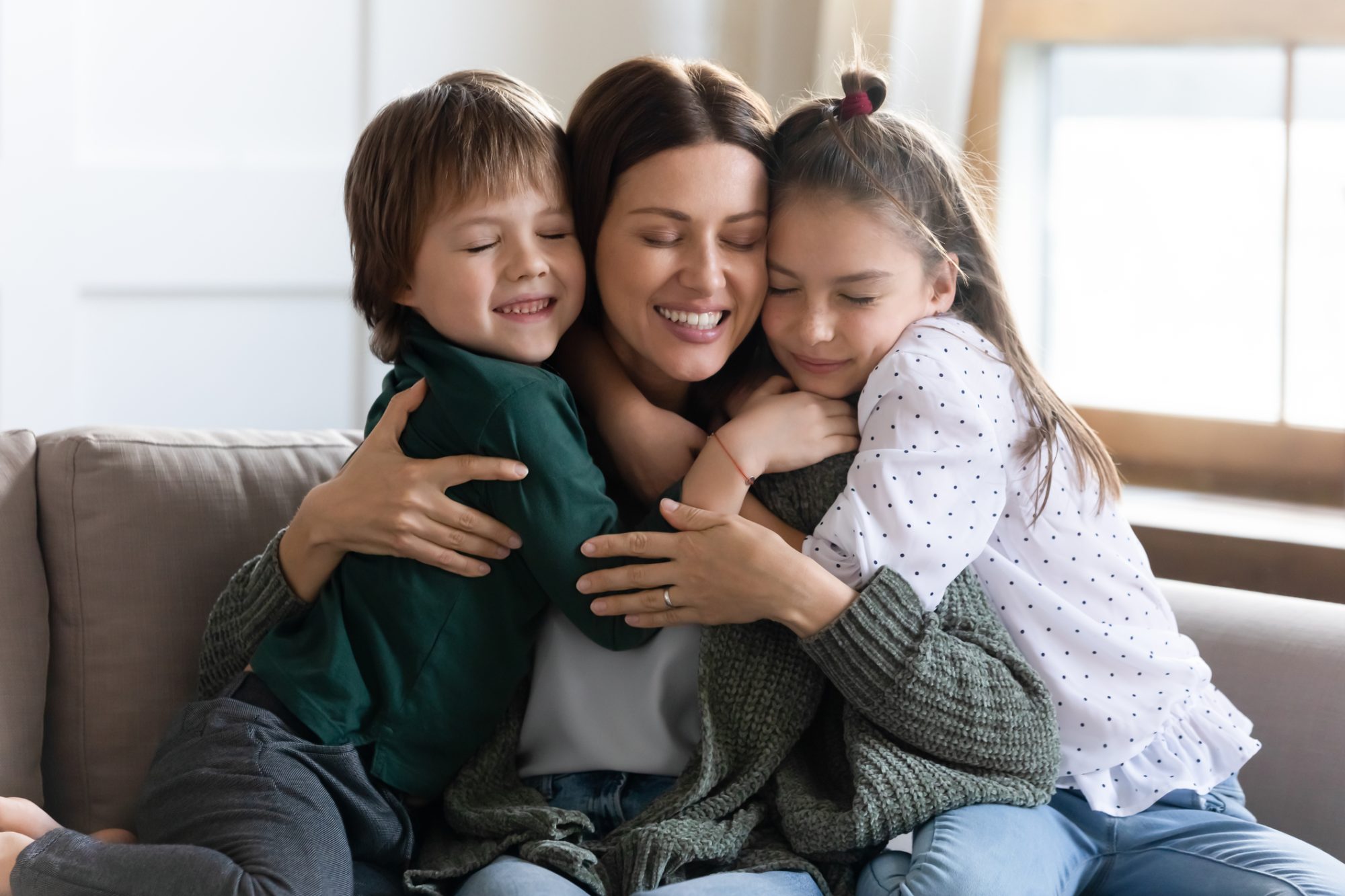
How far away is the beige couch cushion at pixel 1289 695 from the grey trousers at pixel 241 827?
99cm

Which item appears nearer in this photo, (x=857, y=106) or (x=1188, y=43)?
(x=857, y=106)

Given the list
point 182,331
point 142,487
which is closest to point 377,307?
point 142,487

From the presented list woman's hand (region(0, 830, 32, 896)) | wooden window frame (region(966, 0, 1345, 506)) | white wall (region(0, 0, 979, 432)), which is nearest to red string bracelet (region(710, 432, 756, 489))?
woman's hand (region(0, 830, 32, 896))

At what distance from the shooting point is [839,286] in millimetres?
1326

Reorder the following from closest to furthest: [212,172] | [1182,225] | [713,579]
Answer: [713,579]
[212,172]
[1182,225]

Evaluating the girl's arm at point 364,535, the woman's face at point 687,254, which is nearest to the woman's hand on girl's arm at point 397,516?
the girl's arm at point 364,535

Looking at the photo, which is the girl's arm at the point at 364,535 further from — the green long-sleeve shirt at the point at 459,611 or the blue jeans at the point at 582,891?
the blue jeans at the point at 582,891

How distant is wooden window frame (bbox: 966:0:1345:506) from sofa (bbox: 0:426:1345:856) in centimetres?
66

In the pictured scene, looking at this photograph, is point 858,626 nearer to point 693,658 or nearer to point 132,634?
point 693,658

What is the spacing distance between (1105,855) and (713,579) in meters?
0.52

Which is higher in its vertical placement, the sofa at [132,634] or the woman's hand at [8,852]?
the sofa at [132,634]

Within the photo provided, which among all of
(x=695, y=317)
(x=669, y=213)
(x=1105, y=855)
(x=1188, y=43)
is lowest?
(x=1105, y=855)

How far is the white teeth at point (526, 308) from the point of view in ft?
4.31

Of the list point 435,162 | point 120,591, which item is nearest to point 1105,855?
point 435,162
